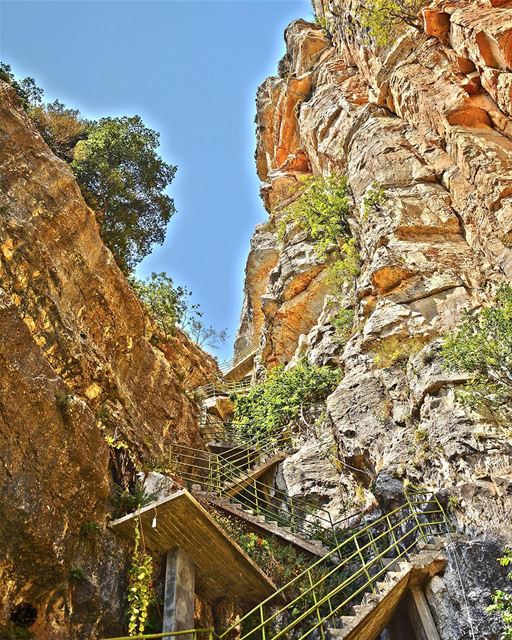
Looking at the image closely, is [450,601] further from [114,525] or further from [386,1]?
[386,1]

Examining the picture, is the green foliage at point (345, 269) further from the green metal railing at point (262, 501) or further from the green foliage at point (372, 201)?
the green metal railing at point (262, 501)

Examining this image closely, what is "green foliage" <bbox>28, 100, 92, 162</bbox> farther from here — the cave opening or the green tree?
the cave opening

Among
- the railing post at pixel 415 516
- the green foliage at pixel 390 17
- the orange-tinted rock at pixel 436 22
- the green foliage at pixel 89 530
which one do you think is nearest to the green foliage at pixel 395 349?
the railing post at pixel 415 516

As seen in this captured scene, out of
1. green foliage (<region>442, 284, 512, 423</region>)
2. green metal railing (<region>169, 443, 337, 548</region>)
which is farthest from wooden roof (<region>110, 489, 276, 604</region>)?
green foliage (<region>442, 284, 512, 423</region>)

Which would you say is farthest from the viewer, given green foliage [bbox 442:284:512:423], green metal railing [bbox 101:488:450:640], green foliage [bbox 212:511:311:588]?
green foliage [bbox 212:511:311:588]

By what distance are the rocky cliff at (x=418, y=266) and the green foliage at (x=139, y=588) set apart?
16.6 feet

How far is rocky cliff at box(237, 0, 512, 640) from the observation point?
966 cm

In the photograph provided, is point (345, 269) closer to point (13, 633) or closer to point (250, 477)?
Result: point (250, 477)

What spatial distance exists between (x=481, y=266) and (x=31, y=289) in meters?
12.4

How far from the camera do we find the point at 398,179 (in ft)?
61.0

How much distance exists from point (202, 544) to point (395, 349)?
8.10 m

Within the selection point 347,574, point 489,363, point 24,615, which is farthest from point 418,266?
point 24,615

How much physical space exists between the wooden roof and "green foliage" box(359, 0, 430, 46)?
22271 millimetres

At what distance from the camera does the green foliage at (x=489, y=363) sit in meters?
9.84
